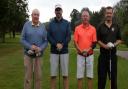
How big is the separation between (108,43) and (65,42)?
110 centimetres

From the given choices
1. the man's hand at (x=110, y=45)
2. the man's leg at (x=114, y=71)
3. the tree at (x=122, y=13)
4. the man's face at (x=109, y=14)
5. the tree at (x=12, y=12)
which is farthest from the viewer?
the tree at (x=122, y=13)

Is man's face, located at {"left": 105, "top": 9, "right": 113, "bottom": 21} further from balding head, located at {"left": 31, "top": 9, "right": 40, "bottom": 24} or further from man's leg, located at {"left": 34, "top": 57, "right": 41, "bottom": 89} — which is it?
man's leg, located at {"left": 34, "top": 57, "right": 41, "bottom": 89}

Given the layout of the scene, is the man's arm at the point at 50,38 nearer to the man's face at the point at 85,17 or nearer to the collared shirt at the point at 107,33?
the man's face at the point at 85,17

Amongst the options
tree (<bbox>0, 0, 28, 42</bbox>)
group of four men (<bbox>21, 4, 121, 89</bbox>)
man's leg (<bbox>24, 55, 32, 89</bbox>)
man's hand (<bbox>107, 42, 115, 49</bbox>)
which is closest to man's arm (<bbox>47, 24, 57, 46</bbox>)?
group of four men (<bbox>21, 4, 121, 89</bbox>)

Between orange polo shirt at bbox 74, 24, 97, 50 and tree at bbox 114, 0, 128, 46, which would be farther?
tree at bbox 114, 0, 128, 46

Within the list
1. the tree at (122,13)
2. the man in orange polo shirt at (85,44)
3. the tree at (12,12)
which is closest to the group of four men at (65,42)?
the man in orange polo shirt at (85,44)

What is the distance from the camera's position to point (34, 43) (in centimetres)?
1088

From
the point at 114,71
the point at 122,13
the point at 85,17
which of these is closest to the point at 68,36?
the point at 85,17

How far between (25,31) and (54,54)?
37.5 inches

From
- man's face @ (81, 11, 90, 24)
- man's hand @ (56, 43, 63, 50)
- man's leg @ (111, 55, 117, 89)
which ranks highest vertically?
man's face @ (81, 11, 90, 24)

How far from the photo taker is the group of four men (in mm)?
10820

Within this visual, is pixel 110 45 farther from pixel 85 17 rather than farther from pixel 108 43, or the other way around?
pixel 85 17

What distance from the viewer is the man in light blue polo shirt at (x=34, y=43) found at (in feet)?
35.5

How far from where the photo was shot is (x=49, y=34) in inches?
434
